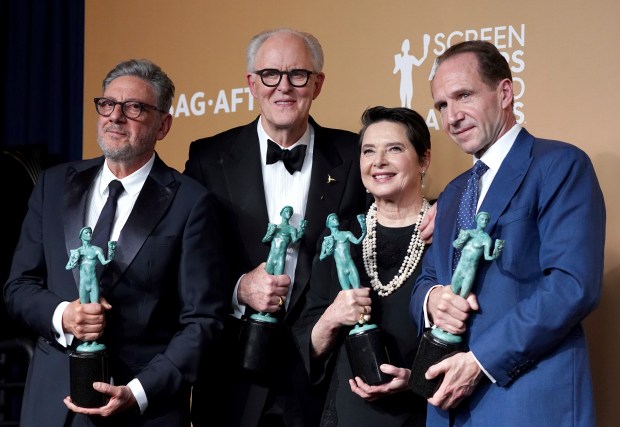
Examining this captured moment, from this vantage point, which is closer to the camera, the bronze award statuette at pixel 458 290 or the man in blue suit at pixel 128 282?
the bronze award statuette at pixel 458 290

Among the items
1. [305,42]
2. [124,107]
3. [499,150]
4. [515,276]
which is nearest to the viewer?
[515,276]

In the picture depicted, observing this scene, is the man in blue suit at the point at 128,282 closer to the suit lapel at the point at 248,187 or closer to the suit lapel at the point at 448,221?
the suit lapel at the point at 248,187

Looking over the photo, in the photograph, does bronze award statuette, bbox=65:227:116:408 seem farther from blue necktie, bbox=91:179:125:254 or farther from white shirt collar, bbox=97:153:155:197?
white shirt collar, bbox=97:153:155:197

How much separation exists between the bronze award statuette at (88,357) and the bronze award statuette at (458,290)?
89cm

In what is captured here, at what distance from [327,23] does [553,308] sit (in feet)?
6.68

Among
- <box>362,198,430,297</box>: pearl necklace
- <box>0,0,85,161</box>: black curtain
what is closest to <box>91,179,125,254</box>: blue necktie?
<box>362,198,430,297</box>: pearl necklace

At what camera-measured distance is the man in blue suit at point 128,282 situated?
9.26 feet

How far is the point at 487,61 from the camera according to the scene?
103 inches

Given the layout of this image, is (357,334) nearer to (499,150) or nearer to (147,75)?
(499,150)

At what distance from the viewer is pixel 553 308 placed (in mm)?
2293

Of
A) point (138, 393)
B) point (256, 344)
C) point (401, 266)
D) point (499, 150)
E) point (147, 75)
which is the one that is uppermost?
point (147, 75)

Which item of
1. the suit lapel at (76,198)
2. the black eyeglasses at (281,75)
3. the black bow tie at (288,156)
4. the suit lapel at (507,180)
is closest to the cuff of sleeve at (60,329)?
the suit lapel at (76,198)

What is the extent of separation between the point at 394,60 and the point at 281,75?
701mm

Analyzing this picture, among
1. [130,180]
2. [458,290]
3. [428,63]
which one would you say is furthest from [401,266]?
[428,63]
